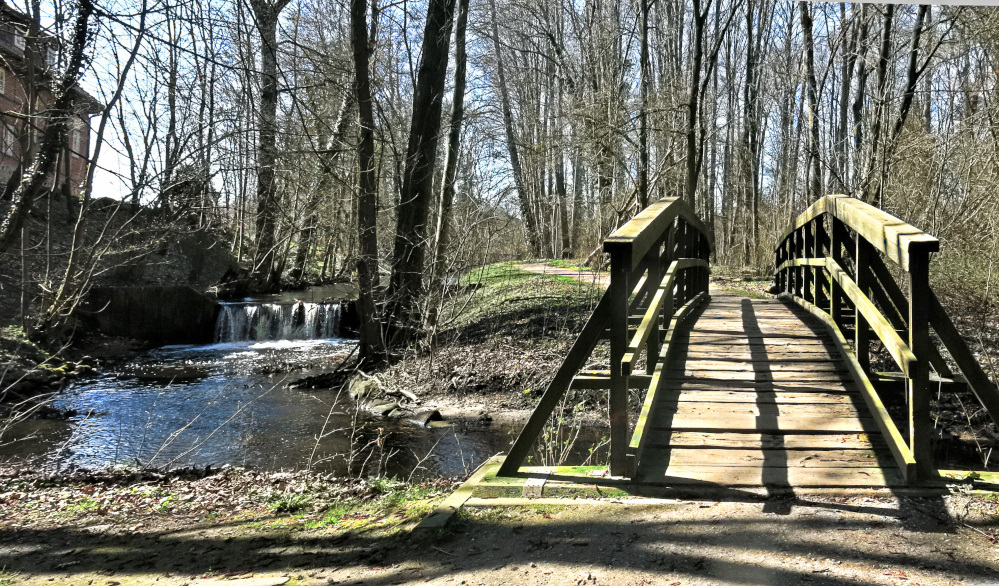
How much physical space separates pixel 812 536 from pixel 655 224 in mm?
2318

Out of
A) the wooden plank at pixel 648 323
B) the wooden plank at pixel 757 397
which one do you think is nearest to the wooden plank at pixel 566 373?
the wooden plank at pixel 648 323

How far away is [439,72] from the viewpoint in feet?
41.2

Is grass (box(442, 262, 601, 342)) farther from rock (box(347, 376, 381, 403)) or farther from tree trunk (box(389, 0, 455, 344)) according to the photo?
rock (box(347, 376, 381, 403))

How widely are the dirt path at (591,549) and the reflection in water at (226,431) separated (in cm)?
204

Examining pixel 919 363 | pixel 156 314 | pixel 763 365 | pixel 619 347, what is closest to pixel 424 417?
pixel 763 365

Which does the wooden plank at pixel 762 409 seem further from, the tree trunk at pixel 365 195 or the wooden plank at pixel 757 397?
the tree trunk at pixel 365 195

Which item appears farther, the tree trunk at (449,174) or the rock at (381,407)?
the tree trunk at (449,174)

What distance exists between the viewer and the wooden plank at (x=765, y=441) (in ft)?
13.8

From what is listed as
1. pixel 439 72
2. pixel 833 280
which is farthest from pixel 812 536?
pixel 439 72

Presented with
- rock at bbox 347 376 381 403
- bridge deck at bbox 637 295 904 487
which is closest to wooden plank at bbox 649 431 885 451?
bridge deck at bbox 637 295 904 487

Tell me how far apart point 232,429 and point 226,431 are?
10cm

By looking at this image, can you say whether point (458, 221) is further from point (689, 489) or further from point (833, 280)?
point (689, 489)

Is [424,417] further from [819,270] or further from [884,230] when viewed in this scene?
[884,230]

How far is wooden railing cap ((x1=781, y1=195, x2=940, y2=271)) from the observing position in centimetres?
353
